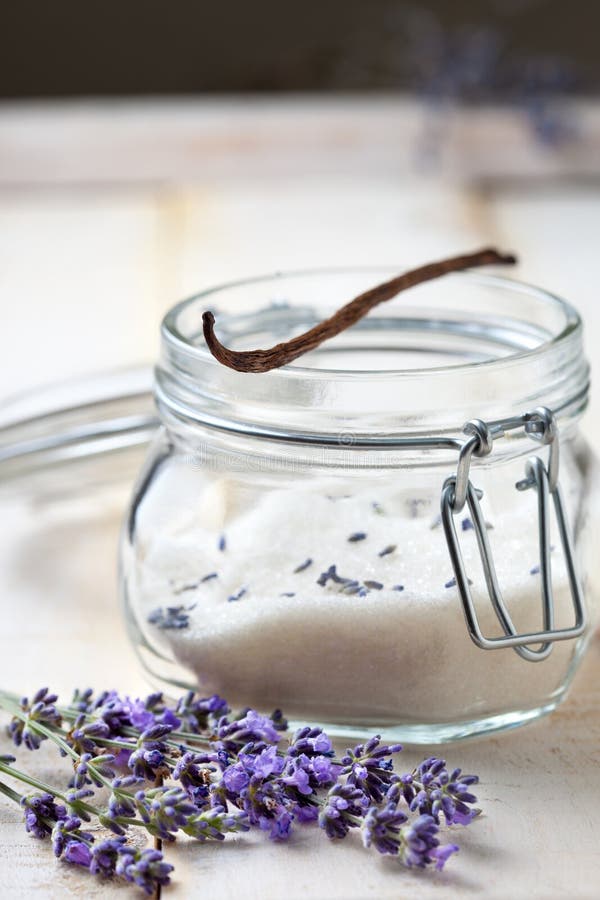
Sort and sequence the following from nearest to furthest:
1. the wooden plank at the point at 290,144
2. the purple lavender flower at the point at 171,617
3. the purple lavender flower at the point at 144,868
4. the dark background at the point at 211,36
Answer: the purple lavender flower at the point at 144,868
the purple lavender flower at the point at 171,617
the wooden plank at the point at 290,144
the dark background at the point at 211,36

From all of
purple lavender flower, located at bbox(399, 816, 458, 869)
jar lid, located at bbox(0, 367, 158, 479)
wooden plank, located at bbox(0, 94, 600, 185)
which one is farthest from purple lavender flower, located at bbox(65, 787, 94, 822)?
wooden plank, located at bbox(0, 94, 600, 185)

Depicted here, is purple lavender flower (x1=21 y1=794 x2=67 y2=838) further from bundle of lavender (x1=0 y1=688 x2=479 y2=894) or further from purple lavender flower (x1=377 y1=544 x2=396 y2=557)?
purple lavender flower (x1=377 y1=544 x2=396 y2=557)

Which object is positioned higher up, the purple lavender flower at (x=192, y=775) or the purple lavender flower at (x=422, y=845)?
the purple lavender flower at (x=422, y=845)

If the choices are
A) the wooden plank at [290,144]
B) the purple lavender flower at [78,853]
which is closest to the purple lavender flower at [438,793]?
the purple lavender flower at [78,853]

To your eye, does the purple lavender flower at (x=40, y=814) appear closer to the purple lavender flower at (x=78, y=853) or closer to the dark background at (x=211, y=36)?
the purple lavender flower at (x=78, y=853)

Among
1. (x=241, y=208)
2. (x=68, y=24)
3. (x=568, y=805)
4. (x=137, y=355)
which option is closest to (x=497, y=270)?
(x=137, y=355)

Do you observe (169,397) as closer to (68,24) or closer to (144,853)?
(144,853)

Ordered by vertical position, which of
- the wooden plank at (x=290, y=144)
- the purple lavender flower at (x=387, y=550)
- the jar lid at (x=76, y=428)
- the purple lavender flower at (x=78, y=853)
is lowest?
the wooden plank at (x=290, y=144)

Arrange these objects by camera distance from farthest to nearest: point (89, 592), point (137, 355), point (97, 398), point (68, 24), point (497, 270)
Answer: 1. point (68, 24)
2. point (497, 270)
3. point (137, 355)
4. point (97, 398)
5. point (89, 592)
